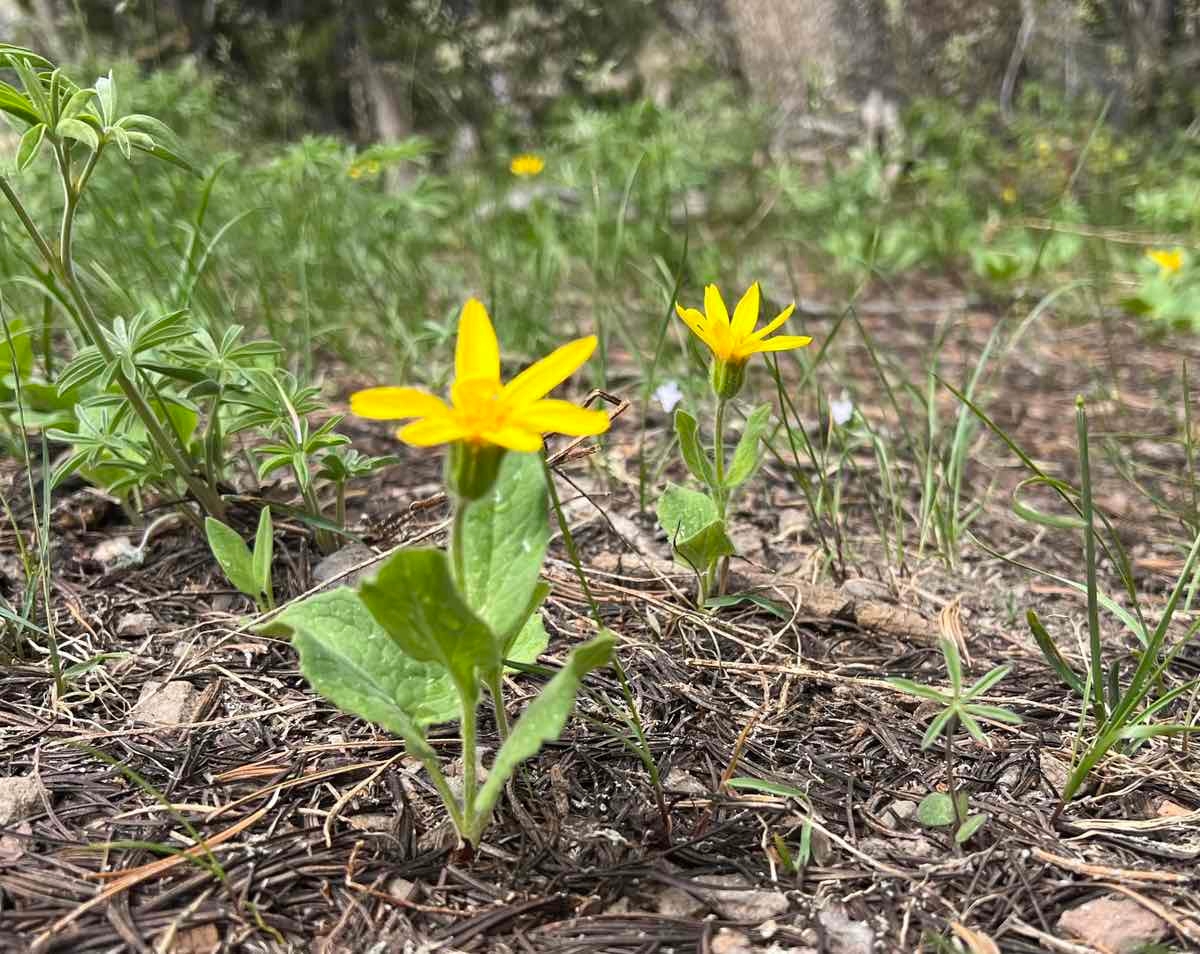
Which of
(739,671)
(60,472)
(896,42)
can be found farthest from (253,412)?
(896,42)

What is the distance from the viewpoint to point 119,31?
20.0ft

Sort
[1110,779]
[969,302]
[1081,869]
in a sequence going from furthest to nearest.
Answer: [969,302] → [1110,779] → [1081,869]

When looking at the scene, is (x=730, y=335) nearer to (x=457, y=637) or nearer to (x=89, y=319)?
(x=457, y=637)

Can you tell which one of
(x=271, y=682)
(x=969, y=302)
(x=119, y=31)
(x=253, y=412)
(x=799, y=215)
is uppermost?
(x=119, y=31)

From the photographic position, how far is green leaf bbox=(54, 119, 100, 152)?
1.19 meters

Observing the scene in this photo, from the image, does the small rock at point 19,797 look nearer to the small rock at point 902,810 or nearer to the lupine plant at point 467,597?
the lupine plant at point 467,597

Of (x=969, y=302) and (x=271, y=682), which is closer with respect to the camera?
(x=271, y=682)

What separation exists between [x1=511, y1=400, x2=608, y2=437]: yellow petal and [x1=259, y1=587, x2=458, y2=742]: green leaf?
30 cm

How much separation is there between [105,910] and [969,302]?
12.3 feet

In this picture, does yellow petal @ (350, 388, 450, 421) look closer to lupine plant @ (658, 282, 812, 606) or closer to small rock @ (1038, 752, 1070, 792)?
lupine plant @ (658, 282, 812, 606)

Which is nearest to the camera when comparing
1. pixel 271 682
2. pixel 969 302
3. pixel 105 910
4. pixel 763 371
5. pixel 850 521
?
pixel 105 910

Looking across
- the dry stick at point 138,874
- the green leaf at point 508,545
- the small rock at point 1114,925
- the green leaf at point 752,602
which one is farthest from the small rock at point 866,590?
the dry stick at point 138,874

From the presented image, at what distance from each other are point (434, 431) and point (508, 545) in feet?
0.72

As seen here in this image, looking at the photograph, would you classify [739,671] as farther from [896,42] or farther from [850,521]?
[896,42]
